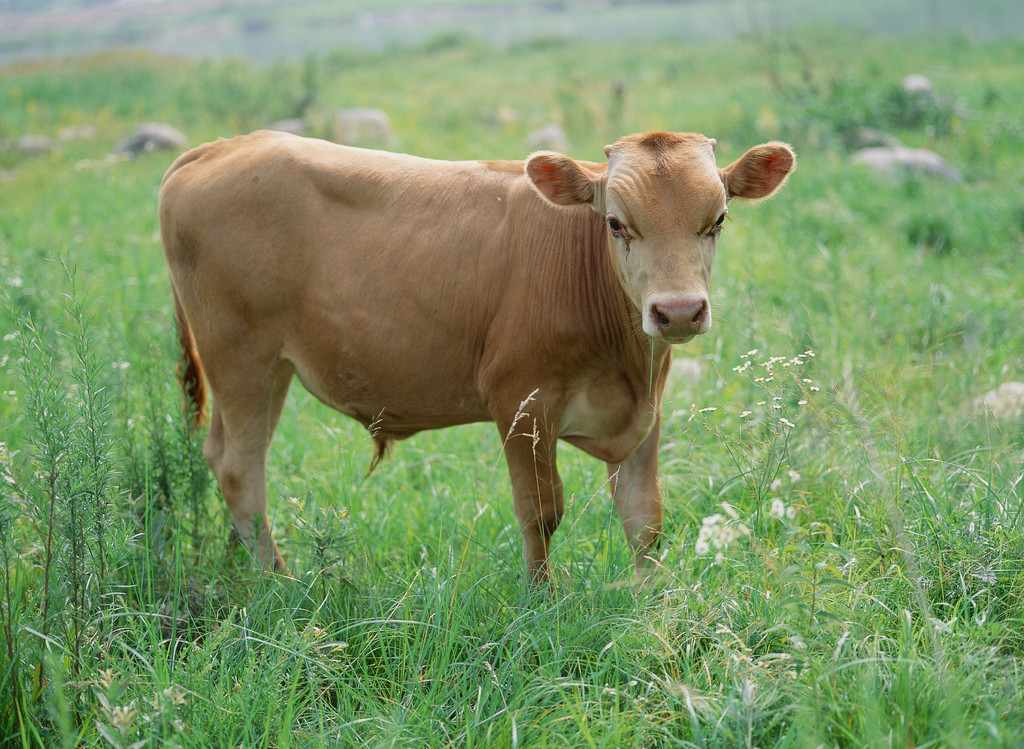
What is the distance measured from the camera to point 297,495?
4.16 m

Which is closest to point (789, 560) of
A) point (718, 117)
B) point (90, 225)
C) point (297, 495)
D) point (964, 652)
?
point (964, 652)

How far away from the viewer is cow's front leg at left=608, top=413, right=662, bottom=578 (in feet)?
11.5

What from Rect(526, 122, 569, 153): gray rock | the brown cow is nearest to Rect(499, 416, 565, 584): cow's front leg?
the brown cow

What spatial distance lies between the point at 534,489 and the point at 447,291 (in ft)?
2.78

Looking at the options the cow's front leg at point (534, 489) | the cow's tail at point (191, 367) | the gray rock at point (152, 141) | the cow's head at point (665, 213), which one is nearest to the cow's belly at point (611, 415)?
the cow's front leg at point (534, 489)

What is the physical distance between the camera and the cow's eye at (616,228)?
300 centimetres

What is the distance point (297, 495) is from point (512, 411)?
1433mm

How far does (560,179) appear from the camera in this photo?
10.4 feet

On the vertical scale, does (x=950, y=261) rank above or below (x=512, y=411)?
below

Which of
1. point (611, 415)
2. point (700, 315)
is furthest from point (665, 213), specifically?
point (611, 415)

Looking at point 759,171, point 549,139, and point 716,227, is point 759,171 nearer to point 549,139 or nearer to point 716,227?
point 716,227

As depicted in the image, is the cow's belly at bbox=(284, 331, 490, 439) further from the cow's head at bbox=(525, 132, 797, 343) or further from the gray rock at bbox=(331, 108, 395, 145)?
the gray rock at bbox=(331, 108, 395, 145)

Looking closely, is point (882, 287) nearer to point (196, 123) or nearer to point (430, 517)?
point (430, 517)

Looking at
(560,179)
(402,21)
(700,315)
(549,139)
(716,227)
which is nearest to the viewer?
(700,315)
